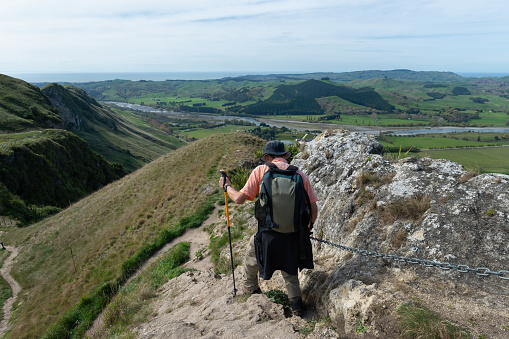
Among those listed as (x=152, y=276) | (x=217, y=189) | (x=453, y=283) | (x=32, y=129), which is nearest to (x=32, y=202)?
(x=32, y=129)

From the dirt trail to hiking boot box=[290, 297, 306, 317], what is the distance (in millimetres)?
15988

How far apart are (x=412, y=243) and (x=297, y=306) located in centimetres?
236

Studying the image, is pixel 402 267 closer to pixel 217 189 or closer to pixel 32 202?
pixel 217 189

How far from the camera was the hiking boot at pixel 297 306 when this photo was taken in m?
4.89

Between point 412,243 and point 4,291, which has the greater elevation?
point 412,243

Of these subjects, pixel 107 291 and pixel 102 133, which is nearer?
pixel 107 291

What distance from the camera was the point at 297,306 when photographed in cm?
494

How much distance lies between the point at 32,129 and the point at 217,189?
216ft

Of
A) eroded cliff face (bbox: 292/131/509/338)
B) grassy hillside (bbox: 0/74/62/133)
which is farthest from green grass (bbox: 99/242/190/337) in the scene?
grassy hillside (bbox: 0/74/62/133)

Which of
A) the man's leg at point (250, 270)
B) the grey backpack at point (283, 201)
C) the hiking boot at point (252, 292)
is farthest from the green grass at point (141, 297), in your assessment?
the grey backpack at point (283, 201)

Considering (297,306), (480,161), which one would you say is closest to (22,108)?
(297,306)

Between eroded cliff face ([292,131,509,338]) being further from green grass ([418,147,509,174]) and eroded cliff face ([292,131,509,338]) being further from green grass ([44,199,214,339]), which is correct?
green grass ([44,199,214,339])

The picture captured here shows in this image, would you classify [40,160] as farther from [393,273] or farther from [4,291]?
[393,273]

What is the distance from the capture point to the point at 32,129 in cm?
6212
